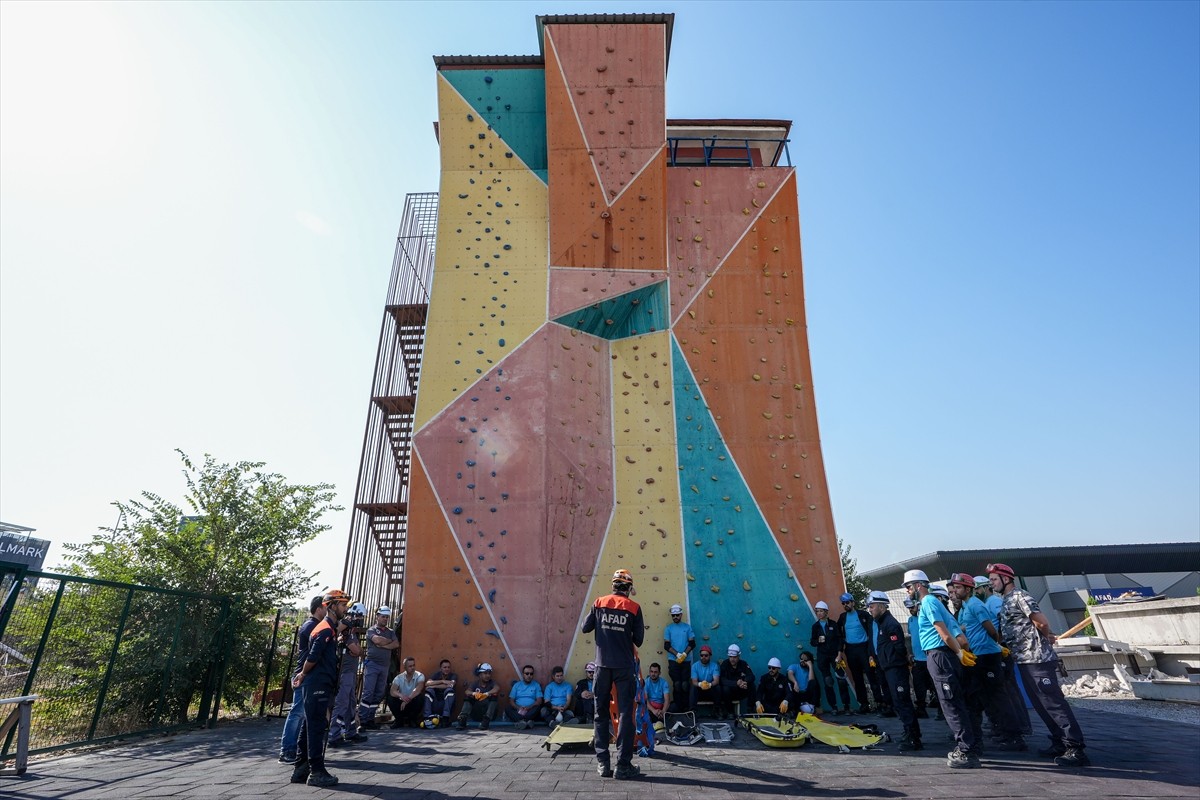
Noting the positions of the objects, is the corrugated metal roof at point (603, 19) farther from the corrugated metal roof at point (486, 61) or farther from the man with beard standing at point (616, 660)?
the man with beard standing at point (616, 660)

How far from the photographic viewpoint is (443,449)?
11094mm

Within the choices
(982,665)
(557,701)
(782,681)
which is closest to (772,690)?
(782,681)

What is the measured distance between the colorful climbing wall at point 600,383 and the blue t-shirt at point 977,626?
4577 millimetres

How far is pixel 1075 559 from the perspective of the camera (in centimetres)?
3206

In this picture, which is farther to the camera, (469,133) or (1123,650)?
(469,133)

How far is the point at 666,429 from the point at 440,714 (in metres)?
5.80

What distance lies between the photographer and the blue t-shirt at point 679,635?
9.81 metres

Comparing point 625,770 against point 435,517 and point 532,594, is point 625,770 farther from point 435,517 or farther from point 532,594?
point 435,517

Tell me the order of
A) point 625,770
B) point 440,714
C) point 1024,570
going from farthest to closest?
1. point 1024,570
2. point 440,714
3. point 625,770

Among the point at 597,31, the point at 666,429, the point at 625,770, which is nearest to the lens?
the point at 625,770

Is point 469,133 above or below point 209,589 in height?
above

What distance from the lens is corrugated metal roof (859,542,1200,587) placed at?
103 ft

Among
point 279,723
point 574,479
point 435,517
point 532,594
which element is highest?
point 574,479

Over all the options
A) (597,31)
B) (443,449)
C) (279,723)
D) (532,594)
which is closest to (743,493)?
(532,594)
